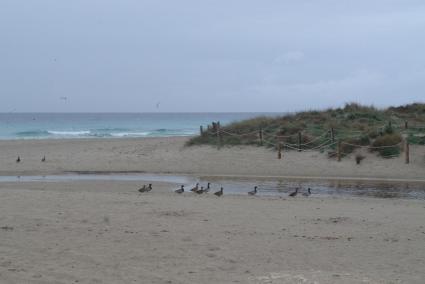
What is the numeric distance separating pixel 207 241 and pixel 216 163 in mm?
17010

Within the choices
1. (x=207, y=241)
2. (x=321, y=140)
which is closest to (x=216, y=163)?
(x=321, y=140)

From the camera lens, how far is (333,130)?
2695cm

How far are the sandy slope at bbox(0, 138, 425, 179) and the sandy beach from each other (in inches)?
287

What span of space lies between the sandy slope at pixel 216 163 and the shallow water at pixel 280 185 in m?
2.18

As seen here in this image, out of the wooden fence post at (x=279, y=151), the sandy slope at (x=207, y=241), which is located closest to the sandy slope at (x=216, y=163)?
the wooden fence post at (x=279, y=151)

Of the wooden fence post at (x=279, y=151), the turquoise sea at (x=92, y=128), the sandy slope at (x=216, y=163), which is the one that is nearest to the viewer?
the sandy slope at (x=216, y=163)

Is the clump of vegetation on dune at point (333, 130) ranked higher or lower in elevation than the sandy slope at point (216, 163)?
higher

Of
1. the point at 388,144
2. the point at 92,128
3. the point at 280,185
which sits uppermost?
the point at 92,128

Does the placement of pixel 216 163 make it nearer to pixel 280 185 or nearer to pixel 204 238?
pixel 280 185

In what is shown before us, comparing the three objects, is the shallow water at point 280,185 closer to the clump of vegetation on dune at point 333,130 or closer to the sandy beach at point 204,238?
the sandy beach at point 204,238

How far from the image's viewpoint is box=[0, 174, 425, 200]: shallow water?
16.5 m

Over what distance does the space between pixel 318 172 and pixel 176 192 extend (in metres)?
8.70

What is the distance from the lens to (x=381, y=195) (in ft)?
52.5

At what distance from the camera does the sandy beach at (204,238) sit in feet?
21.9
